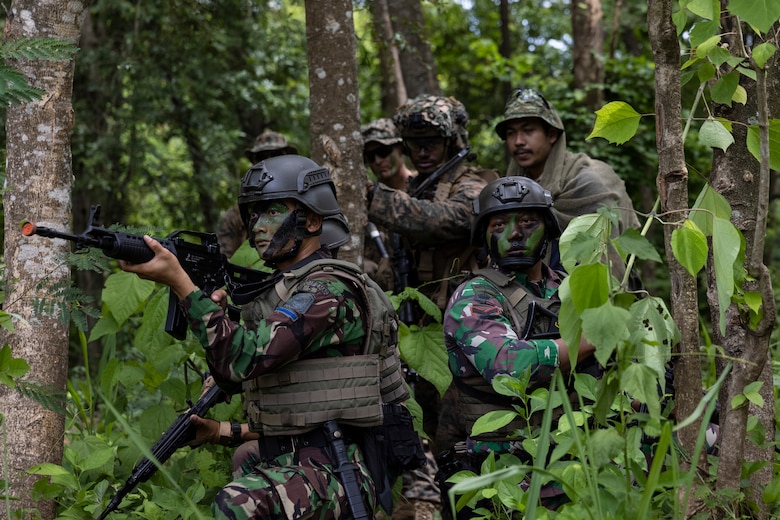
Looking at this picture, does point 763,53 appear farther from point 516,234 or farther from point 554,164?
point 554,164

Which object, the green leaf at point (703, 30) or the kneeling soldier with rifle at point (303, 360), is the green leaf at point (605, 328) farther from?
the kneeling soldier with rifle at point (303, 360)

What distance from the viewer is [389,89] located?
30.5ft

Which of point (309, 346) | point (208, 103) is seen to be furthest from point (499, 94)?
point (309, 346)

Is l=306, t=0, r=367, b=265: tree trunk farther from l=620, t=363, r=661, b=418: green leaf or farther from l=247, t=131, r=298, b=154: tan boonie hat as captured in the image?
l=620, t=363, r=661, b=418: green leaf

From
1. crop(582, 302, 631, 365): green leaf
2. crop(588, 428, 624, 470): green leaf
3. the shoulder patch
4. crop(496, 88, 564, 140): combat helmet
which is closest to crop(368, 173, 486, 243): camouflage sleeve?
crop(496, 88, 564, 140): combat helmet

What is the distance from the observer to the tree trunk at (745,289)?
8.80ft

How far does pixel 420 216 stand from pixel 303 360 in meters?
2.11

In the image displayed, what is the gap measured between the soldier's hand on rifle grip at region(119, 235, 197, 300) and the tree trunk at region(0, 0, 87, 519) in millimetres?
639

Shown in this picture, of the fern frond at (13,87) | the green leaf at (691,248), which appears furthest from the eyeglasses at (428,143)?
the green leaf at (691,248)

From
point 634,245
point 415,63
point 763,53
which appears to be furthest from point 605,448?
point 415,63

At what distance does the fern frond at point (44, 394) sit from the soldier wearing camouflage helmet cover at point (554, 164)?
2.95 m

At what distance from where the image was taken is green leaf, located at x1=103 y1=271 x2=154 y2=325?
4457 mm

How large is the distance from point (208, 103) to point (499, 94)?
5.24m

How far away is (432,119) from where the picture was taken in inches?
235
